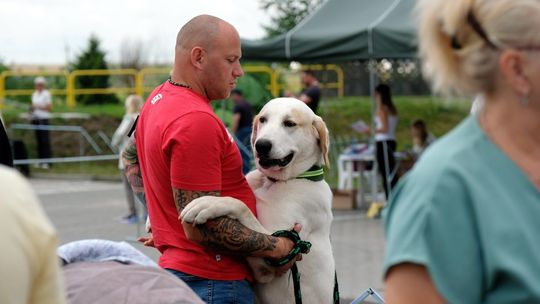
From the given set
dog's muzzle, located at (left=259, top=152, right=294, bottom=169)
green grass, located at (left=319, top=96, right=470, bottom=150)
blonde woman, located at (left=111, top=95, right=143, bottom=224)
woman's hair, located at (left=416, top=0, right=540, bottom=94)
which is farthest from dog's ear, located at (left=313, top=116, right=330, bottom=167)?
green grass, located at (left=319, top=96, right=470, bottom=150)

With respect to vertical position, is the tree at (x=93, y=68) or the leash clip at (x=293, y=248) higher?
the leash clip at (x=293, y=248)

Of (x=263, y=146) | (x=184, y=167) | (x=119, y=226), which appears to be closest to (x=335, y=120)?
(x=119, y=226)

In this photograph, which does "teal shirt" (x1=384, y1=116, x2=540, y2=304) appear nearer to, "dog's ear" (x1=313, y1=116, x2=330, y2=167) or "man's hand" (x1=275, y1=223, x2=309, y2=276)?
"man's hand" (x1=275, y1=223, x2=309, y2=276)

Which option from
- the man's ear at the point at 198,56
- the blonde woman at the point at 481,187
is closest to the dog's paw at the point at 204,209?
the man's ear at the point at 198,56

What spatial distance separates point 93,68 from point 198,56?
3015cm

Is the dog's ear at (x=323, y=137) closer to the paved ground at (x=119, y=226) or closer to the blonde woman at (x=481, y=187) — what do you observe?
the blonde woman at (x=481, y=187)

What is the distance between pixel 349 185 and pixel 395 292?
1295cm

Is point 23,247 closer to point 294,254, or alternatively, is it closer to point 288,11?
point 294,254

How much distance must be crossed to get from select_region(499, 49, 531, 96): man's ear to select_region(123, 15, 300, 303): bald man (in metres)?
1.49

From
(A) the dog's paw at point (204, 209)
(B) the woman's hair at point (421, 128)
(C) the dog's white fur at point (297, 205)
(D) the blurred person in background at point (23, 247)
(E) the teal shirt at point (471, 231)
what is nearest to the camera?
(D) the blurred person in background at point (23, 247)

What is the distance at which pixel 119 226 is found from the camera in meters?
13.1

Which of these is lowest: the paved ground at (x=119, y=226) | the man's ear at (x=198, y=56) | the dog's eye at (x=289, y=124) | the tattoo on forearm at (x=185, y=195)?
the paved ground at (x=119, y=226)

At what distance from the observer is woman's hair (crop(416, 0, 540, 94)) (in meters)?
2.13

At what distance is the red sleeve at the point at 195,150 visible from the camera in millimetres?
3449
